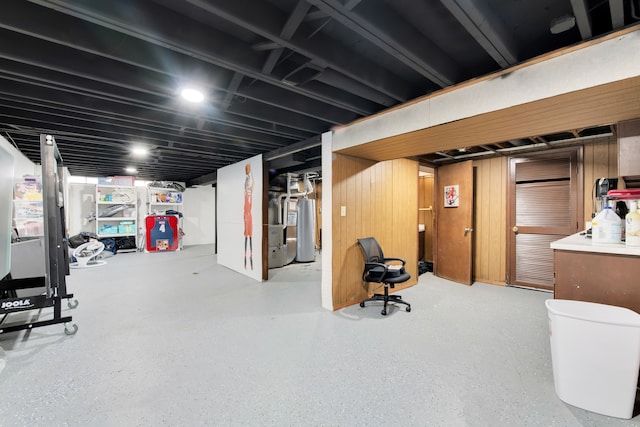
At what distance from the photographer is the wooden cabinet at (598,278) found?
1780 mm

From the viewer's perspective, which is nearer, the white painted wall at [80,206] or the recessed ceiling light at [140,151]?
the recessed ceiling light at [140,151]

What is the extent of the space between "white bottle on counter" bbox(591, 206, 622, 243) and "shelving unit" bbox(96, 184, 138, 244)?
9982 millimetres

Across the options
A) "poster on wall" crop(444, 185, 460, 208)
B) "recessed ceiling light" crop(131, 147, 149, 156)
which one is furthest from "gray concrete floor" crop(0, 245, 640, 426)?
"recessed ceiling light" crop(131, 147, 149, 156)

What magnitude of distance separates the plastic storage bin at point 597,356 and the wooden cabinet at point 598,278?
17 centimetres

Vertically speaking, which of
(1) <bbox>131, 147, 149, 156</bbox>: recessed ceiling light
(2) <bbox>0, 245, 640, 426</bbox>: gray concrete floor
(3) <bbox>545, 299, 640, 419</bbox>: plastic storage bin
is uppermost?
(1) <bbox>131, 147, 149, 156</bbox>: recessed ceiling light

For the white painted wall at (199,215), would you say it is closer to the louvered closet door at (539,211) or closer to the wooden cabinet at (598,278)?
the louvered closet door at (539,211)

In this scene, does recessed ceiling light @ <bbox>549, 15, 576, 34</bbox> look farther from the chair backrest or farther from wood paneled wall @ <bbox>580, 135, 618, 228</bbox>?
wood paneled wall @ <bbox>580, 135, 618, 228</bbox>

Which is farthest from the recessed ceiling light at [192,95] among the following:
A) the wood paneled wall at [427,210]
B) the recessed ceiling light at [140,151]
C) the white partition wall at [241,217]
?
the wood paneled wall at [427,210]

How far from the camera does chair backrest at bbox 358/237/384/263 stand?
3531 millimetres

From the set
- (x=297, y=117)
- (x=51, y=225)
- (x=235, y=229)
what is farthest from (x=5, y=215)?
(x=235, y=229)

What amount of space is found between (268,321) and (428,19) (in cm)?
302

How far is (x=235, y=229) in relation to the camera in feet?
18.3

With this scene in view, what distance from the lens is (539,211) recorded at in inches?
166

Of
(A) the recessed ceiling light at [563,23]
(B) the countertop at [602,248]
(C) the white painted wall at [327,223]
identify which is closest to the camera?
(A) the recessed ceiling light at [563,23]
